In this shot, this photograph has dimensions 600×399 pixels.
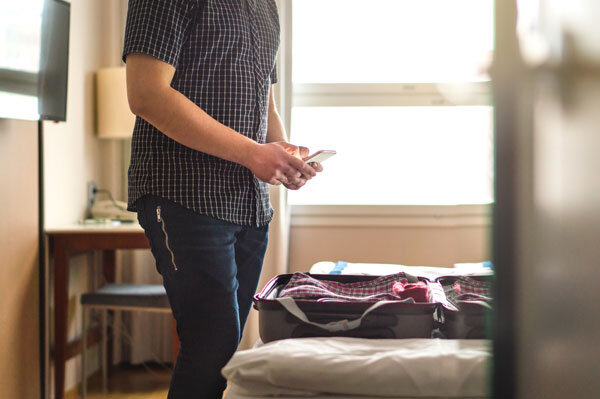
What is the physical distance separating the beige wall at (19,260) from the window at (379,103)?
1.26 m

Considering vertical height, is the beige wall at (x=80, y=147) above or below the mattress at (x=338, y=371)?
above

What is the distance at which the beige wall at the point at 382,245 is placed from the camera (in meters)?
3.04

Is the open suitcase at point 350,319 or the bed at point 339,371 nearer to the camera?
the bed at point 339,371

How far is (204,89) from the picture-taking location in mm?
1184

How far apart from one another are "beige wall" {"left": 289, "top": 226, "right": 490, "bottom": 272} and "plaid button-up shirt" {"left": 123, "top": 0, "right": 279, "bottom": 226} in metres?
1.87

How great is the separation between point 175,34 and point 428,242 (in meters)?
2.20

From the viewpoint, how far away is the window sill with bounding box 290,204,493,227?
3.04m

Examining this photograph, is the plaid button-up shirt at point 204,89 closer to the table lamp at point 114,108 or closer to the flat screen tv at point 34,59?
the flat screen tv at point 34,59

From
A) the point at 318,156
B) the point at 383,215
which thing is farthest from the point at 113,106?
the point at 318,156

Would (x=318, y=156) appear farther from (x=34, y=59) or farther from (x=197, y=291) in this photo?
(x=34, y=59)

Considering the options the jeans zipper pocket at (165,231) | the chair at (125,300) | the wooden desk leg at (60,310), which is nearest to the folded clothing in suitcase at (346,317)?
the jeans zipper pocket at (165,231)

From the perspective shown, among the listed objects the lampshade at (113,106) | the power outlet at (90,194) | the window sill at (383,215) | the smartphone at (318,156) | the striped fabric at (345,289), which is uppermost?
the lampshade at (113,106)

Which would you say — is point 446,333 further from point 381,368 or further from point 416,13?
point 416,13

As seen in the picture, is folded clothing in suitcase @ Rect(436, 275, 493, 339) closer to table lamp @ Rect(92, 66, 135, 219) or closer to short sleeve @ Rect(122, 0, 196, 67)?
short sleeve @ Rect(122, 0, 196, 67)
